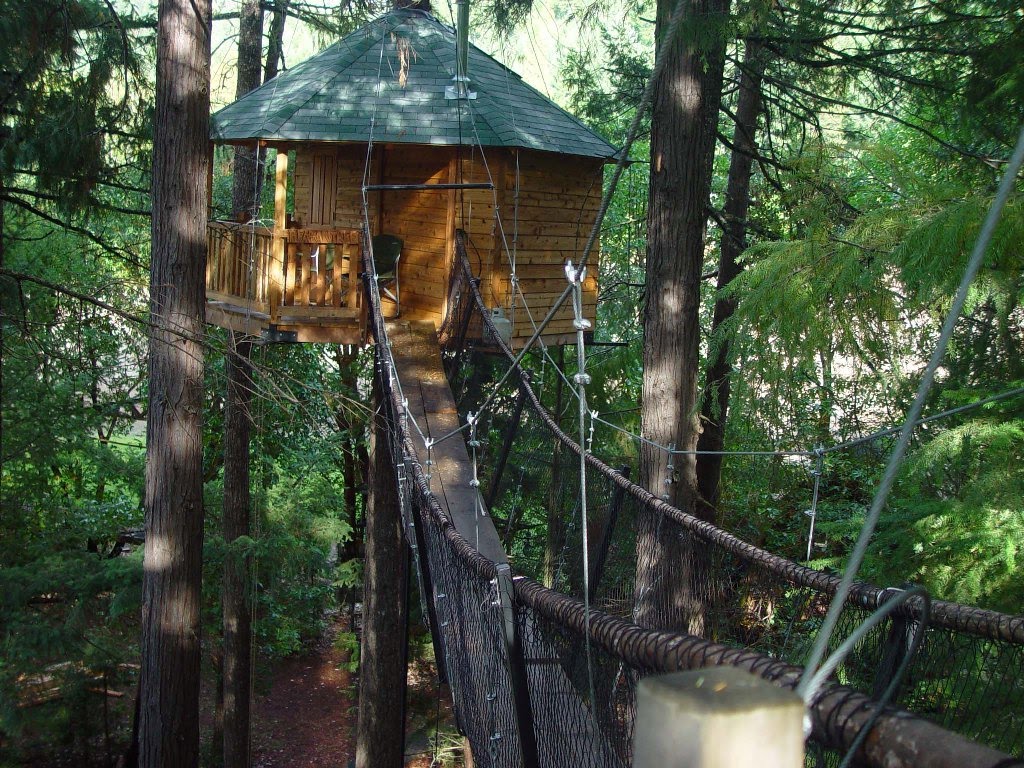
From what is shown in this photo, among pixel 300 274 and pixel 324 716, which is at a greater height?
pixel 300 274

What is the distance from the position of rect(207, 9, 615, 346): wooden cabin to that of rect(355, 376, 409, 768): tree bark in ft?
4.24

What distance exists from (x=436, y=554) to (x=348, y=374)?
9.26 metres

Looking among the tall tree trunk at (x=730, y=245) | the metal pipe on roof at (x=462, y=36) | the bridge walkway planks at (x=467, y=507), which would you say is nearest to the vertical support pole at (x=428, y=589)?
the bridge walkway planks at (x=467, y=507)

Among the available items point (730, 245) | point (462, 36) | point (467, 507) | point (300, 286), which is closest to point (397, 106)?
point (462, 36)

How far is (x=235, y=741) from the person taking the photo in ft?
26.4

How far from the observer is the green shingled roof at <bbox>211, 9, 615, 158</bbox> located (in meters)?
6.38

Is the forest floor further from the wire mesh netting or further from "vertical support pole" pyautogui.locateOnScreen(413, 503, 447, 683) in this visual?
the wire mesh netting

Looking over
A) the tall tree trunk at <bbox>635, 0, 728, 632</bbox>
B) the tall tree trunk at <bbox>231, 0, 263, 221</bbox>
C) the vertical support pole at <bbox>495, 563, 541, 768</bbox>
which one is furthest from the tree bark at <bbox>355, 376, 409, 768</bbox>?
the vertical support pole at <bbox>495, 563, 541, 768</bbox>

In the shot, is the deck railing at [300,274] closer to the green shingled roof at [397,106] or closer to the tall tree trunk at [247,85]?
the green shingled roof at [397,106]

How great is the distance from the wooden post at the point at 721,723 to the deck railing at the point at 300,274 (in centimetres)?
564

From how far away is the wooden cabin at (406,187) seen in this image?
6258 mm

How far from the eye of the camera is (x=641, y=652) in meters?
1.60

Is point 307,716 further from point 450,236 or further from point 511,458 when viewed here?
point 450,236

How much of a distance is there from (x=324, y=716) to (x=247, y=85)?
705 cm
